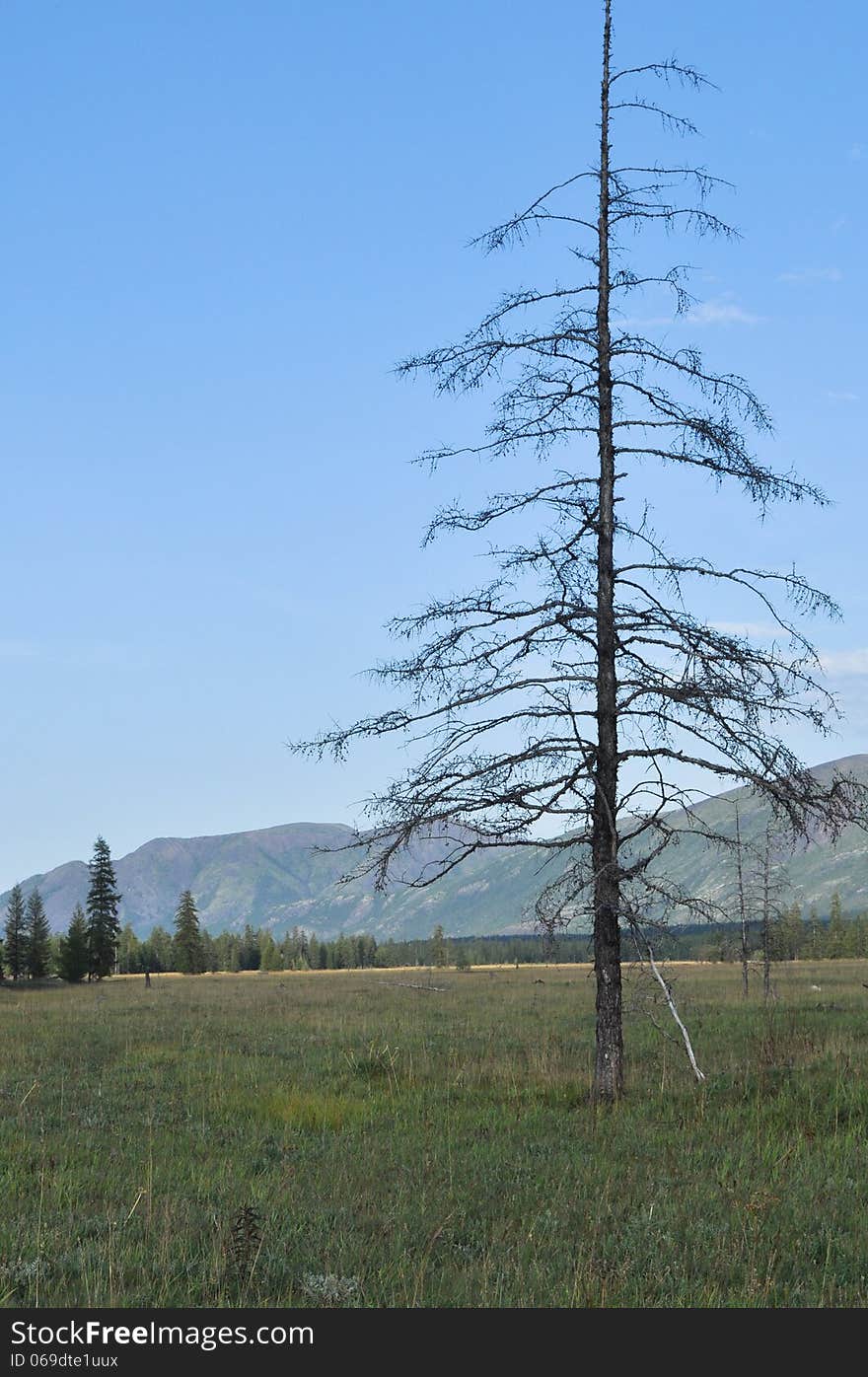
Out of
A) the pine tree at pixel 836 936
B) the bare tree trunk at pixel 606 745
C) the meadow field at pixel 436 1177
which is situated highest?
the bare tree trunk at pixel 606 745

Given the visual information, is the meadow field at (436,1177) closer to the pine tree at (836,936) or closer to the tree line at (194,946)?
the tree line at (194,946)

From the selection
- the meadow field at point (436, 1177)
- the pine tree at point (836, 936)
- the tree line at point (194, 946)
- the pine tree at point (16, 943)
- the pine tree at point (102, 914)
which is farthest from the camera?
the pine tree at point (836, 936)

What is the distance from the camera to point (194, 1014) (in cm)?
2703

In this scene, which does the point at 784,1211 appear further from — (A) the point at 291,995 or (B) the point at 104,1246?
(A) the point at 291,995

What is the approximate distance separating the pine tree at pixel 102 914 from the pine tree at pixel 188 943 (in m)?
12.2

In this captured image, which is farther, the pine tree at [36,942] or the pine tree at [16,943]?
the pine tree at [36,942]

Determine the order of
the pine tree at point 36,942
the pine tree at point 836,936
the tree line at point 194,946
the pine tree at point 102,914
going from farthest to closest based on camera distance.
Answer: the pine tree at point 836,936, the pine tree at point 36,942, the pine tree at point 102,914, the tree line at point 194,946

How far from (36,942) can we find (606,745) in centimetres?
7972

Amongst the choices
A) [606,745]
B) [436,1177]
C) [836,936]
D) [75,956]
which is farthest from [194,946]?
[436,1177]

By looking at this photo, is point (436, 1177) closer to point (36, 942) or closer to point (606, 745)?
point (606, 745)

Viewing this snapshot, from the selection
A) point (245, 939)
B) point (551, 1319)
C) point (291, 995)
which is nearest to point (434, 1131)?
point (551, 1319)

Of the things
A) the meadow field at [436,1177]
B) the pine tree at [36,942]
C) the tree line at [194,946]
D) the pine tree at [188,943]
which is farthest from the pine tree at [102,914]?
the meadow field at [436,1177]

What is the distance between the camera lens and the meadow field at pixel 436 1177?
585 centimetres

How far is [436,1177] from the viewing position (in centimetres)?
845
